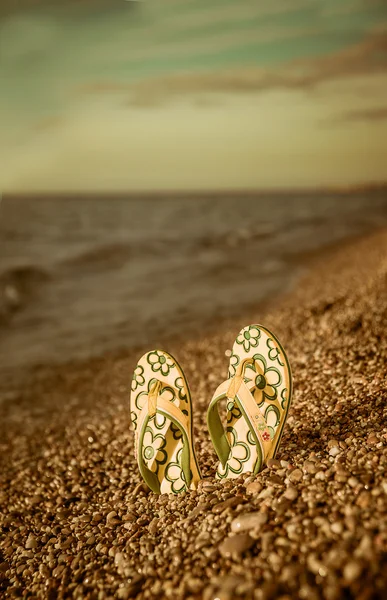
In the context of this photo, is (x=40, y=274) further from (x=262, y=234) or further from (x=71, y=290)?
(x=262, y=234)

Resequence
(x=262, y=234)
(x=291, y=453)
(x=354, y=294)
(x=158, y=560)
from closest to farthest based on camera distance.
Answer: (x=158, y=560)
(x=291, y=453)
(x=354, y=294)
(x=262, y=234)

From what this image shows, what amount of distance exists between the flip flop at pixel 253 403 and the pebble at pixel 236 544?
538mm

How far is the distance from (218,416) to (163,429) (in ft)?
Result: 1.10

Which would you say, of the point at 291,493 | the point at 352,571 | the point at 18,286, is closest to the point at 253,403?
the point at 291,493

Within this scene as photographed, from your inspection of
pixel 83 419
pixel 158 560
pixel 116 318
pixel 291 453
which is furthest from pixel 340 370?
pixel 116 318

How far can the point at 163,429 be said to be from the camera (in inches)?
109

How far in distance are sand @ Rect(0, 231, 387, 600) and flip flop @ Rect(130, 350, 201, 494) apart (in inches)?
5.1

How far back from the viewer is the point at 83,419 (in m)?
4.68

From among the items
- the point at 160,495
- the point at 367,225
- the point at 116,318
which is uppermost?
the point at 160,495

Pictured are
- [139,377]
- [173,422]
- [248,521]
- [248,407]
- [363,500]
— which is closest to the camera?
[363,500]

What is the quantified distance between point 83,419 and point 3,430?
32.7 inches

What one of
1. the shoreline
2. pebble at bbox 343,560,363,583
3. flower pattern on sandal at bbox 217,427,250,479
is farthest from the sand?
the shoreline

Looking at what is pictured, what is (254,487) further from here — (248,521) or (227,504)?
(248,521)

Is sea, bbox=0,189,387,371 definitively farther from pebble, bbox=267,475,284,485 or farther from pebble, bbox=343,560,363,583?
pebble, bbox=343,560,363,583
